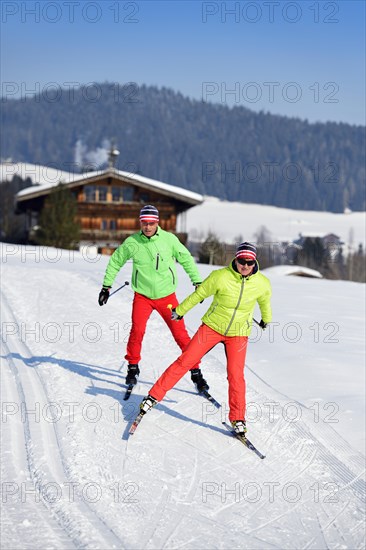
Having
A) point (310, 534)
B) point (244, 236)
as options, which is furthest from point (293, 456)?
point (244, 236)

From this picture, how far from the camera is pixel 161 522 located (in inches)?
186

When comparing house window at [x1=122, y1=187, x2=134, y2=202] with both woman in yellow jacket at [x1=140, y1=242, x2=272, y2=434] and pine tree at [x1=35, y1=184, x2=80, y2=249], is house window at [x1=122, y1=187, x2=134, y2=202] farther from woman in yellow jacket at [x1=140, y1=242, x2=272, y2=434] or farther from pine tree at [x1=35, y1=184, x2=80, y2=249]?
woman in yellow jacket at [x1=140, y1=242, x2=272, y2=434]

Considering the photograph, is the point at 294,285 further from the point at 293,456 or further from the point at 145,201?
the point at 145,201

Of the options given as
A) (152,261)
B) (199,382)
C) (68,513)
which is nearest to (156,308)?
(152,261)

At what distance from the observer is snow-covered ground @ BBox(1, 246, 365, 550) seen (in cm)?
467

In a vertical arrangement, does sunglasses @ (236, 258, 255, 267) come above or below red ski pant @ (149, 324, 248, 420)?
above

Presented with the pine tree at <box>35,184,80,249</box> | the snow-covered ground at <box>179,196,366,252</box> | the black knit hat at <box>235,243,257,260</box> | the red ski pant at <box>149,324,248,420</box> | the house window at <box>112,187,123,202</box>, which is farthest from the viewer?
the snow-covered ground at <box>179,196,366,252</box>

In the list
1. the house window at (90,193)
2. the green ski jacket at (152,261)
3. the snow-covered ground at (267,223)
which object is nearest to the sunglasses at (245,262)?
the green ski jacket at (152,261)

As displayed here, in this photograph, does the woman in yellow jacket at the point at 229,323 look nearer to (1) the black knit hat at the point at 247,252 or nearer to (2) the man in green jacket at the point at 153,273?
(1) the black knit hat at the point at 247,252

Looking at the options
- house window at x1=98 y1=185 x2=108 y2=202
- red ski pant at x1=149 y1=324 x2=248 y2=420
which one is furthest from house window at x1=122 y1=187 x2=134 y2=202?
red ski pant at x1=149 y1=324 x2=248 y2=420

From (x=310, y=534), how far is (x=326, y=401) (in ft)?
10.9

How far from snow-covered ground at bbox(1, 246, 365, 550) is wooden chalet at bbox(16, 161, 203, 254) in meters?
34.8

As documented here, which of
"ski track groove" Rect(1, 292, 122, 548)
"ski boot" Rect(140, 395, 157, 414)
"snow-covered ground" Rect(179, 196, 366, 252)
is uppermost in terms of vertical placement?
"snow-covered ground" Rect(179, 196, 366, 252)

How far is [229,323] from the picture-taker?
6438 mm
